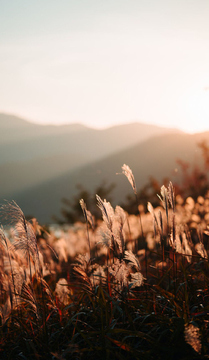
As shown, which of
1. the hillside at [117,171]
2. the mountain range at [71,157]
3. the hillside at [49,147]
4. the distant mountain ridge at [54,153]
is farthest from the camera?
the hillside at [49,147]

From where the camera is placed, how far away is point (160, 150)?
2261 inches

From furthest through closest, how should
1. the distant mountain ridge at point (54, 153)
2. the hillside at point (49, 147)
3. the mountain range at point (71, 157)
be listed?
the hillside at point (49, 147)
the distant mountain ridge at point (54, 153)
the mountain range at point (71, 157)

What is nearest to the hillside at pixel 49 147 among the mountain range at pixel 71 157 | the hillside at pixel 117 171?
the mountain range at pixel 71 157

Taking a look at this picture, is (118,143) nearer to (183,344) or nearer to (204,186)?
(204,186)

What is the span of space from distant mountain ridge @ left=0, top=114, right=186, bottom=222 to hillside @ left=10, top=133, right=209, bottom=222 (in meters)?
0.25

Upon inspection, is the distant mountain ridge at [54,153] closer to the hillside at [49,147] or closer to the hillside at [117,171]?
the hillside at [49,147]

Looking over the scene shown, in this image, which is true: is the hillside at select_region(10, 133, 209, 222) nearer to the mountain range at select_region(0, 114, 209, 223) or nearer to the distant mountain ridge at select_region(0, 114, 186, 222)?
the mountain range at select_region(0, 114, 209, 223)

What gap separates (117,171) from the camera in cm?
5912

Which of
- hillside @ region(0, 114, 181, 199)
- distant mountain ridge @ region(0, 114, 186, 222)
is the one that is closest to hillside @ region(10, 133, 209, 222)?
distant mountain ridge @ region(0, 114, 186, 222)

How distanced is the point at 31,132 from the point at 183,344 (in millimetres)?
119533

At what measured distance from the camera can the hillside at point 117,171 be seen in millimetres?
50647

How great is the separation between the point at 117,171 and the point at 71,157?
110ft

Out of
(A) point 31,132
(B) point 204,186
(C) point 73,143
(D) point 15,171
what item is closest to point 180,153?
(B) point 204,186

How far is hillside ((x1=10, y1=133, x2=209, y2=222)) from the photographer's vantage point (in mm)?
50647
